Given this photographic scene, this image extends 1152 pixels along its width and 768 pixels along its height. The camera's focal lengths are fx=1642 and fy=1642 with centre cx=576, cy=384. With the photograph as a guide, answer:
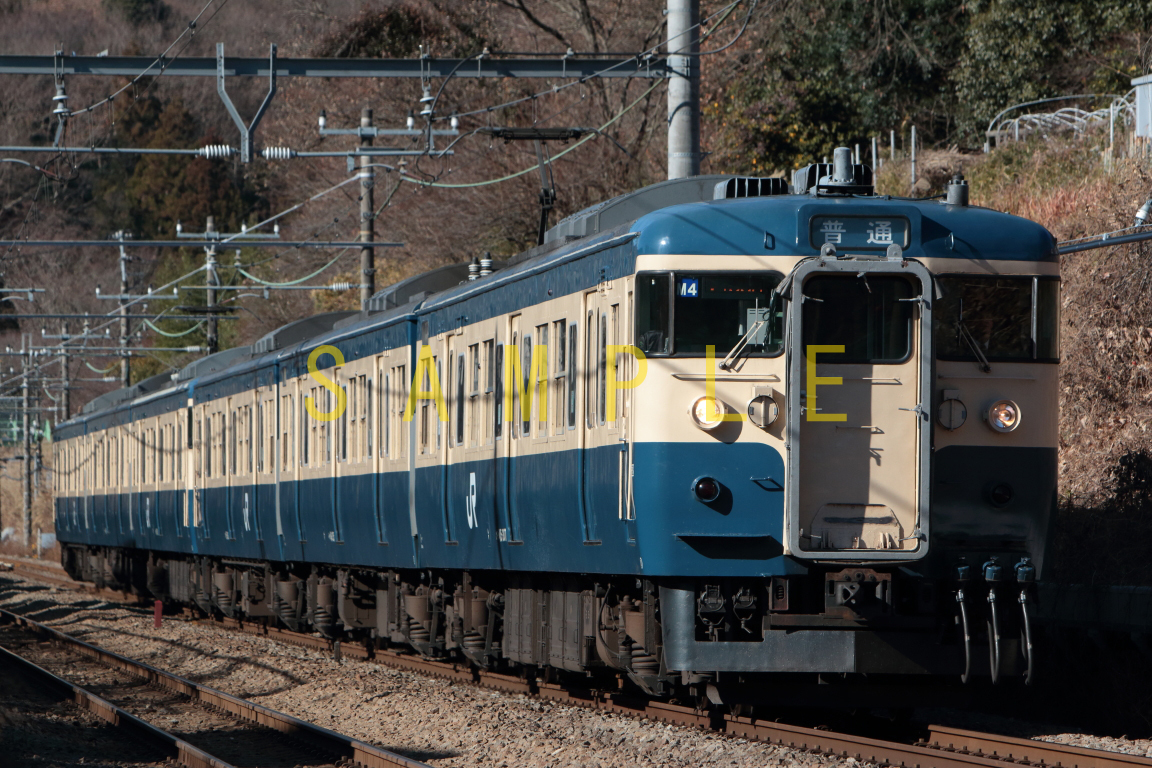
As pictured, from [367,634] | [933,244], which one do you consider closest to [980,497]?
[933,244]

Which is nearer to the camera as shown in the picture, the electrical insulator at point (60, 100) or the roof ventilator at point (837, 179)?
the roof ventilator at point (837, 179)

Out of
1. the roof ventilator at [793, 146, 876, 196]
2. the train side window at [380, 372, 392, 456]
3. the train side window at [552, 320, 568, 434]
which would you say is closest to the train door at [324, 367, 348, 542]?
the train side window at [380, 372, 392, 456]

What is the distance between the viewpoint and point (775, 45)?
31.8m

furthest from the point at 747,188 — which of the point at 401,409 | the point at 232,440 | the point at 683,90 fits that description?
the point at 232,440

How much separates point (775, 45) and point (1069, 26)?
5856 millimetres

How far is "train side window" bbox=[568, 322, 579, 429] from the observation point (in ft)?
34.2

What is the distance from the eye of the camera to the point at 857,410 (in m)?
8.95

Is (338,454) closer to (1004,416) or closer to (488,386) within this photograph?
(488,386)

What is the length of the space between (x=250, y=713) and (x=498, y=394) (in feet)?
10.8

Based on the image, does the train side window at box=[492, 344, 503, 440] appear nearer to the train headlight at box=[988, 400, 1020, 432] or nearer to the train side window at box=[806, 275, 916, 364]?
the train side window at box=[806, 275, 916, 364]

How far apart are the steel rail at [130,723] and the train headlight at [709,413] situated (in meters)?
3.55

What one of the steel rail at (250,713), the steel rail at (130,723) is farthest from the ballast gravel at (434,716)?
the steel rail at (130,723)

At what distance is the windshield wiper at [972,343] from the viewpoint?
9.16 m

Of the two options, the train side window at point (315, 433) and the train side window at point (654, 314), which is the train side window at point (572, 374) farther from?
the train side window at point (315, 433)
